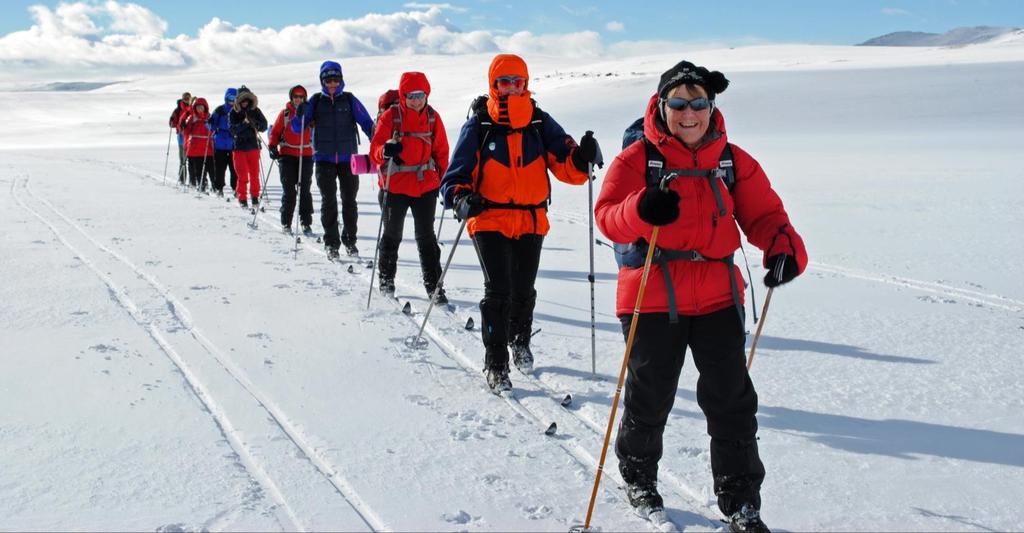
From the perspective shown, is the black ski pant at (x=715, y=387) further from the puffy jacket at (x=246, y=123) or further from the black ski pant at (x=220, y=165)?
the black ski pant at (x=220, y=165)

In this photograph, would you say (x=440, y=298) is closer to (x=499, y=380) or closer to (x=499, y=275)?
(x=499, y=275)

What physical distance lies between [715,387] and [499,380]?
5.98 ft

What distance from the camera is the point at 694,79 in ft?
9.65

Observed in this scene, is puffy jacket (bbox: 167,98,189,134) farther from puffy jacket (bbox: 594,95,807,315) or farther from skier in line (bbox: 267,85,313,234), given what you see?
puffy jacket (bbox: 594,95,807,315)

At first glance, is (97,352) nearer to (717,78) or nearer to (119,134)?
(717,78)

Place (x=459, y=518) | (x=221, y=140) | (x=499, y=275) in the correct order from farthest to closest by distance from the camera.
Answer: (x=221, y=140) → (x=499, y=275) → (x=459, y=518)

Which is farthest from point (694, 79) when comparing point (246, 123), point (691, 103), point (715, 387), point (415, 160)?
point (246, 123)

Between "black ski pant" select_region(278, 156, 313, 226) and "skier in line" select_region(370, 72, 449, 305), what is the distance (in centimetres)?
296

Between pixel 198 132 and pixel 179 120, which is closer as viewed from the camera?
pixel 198 132

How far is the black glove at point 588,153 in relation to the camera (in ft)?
14.7

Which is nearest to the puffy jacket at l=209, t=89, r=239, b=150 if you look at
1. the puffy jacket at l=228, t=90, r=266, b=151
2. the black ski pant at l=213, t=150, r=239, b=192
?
the black ski pant at l=213, t=150, r=239, b=192

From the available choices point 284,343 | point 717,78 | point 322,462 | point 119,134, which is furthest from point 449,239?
point 119,134

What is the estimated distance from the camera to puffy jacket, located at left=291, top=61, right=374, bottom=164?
8375 millimetres

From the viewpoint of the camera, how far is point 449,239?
10133mm
